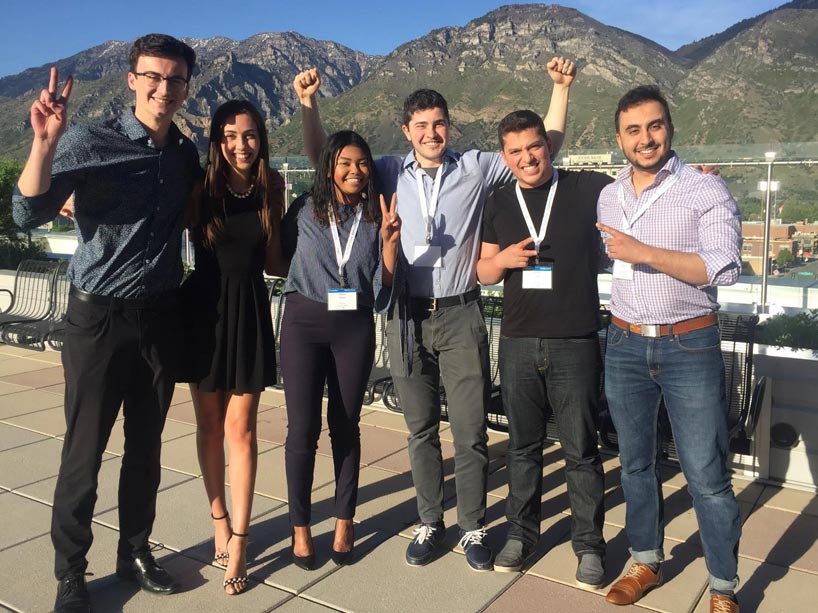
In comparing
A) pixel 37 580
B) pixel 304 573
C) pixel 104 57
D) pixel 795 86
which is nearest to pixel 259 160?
pixel 304 573

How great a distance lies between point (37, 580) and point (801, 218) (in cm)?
574

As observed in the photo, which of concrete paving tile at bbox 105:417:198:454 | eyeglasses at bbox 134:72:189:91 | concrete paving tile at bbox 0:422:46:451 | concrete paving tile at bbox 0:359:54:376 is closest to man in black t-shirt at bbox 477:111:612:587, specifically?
eyeglasses at bbox 134:72:189:91

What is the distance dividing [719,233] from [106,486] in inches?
139

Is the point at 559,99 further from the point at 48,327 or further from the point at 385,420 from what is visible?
the point at 48,327

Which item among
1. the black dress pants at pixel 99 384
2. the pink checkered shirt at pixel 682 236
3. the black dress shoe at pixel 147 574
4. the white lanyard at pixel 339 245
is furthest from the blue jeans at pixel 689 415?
the black dress shoe at pixel 147 574

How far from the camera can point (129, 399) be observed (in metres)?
2.87

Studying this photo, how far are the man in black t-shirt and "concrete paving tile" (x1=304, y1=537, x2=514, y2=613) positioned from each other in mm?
175

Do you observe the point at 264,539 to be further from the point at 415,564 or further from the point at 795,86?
the point at 795,86

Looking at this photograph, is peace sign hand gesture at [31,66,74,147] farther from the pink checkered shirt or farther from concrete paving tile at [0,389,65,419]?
concrete paving tile at [0,389,65,419]

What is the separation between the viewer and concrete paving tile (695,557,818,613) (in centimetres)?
285

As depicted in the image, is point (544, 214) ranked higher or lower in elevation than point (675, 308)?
higher

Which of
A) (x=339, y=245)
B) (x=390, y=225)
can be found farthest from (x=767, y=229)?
(x=339, y=245)

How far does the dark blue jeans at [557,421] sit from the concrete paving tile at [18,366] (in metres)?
5.69

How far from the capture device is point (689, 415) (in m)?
2.68
